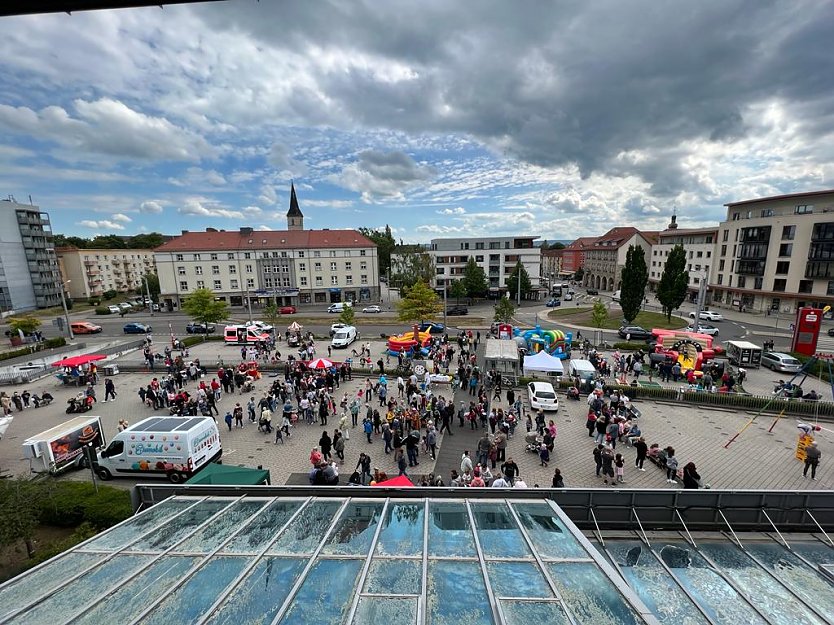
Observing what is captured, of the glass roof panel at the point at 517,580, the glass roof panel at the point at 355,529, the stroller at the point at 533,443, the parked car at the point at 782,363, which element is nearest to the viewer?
the glass roof panel at the point at 517,580

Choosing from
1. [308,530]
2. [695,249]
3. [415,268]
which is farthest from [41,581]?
[695,249]

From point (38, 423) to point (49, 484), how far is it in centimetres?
1202

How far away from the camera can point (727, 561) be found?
641 cm

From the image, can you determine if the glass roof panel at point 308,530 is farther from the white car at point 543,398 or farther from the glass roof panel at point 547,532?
the white car at point 543,398

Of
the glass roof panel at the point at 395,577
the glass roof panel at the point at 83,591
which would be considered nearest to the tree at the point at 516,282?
the glass roof panel at the point at 395,577

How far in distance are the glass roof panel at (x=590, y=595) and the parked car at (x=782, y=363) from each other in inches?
1163

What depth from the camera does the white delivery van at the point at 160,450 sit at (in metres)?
13.2

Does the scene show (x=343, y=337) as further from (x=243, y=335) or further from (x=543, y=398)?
(x=543, y=398)

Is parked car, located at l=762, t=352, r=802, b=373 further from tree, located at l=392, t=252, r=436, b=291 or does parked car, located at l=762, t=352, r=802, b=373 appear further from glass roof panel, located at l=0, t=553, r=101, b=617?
tree, located at l=392, t=252, r=436, b=291

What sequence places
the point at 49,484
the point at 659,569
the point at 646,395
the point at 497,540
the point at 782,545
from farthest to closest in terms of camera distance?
the point at 646,395 < the point at 49,484 < the point at 782,545 < the point at 659,569 < the point at 497,540

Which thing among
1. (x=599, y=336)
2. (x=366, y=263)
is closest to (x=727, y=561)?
(x=599, y=336)

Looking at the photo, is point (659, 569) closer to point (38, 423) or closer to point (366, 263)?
point (38, 423)

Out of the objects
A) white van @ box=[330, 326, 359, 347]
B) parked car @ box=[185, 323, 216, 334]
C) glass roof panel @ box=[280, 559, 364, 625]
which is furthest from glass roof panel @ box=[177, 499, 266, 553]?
parked car @ box=[185, 323, 216, 334]

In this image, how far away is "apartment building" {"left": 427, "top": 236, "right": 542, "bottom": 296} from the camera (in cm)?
6625
